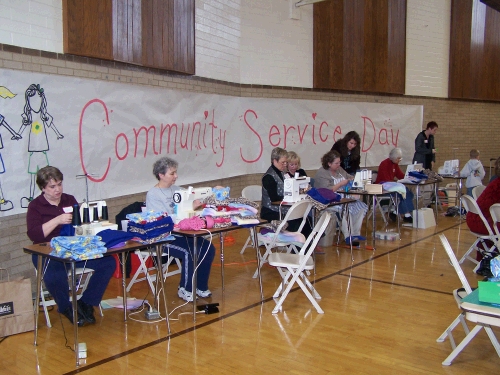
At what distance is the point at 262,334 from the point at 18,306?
171cm

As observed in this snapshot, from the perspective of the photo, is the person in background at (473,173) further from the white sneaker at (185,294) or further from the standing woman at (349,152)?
the white sneaker at (185,294)

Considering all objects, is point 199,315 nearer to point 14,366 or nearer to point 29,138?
point 14,366

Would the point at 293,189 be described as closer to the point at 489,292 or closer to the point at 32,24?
the point at 32,24

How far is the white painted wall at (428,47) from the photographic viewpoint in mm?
10469

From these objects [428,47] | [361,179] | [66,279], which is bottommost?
[66,279]

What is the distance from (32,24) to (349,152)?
14.3ft

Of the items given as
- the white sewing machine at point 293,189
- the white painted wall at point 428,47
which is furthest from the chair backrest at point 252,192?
the white painted wall at point 428,47

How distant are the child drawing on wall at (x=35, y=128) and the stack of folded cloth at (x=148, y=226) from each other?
131 cm

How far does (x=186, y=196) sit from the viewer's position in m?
4.22

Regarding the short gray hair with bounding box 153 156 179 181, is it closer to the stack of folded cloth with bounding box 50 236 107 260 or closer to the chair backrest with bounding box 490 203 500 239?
the stack of folded cloth with bounding box 50 236 107 260

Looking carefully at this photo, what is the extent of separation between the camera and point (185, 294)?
4410 mm

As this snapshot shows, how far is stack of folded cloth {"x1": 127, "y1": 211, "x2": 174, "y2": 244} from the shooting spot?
3648 mm

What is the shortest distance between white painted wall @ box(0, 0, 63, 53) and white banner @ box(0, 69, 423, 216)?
0.93 feet

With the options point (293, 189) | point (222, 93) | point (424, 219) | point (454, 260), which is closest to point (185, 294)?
point (293, 189)
